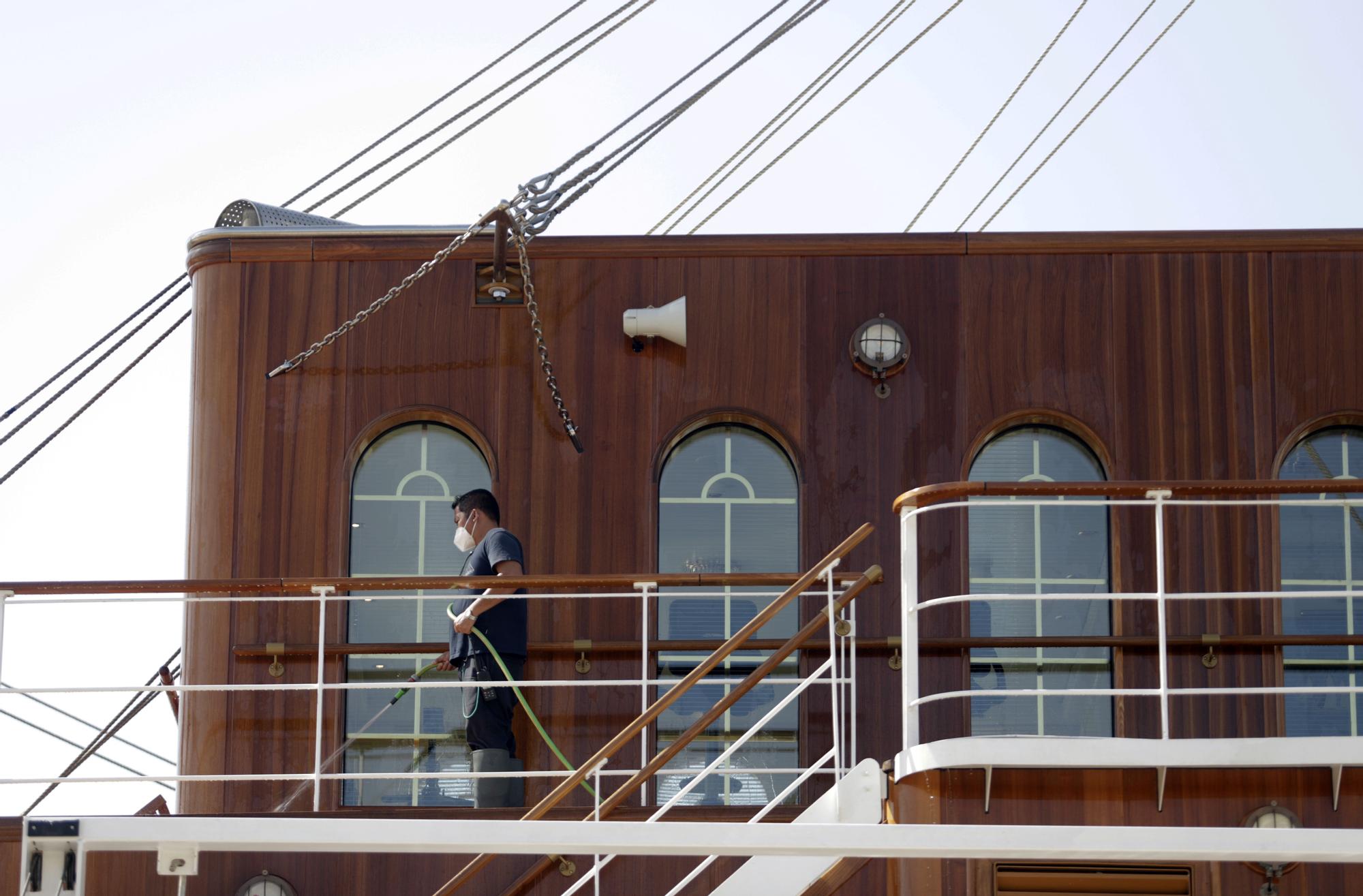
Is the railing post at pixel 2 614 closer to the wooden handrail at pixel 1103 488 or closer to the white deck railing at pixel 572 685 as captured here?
the white deck railing at pixel 572 685

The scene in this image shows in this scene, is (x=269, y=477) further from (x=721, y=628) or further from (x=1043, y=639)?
(x=1043, y=639)

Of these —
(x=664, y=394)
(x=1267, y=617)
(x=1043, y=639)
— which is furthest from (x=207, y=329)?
(x=1267, y=617)

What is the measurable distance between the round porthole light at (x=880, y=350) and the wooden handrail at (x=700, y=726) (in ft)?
5.47

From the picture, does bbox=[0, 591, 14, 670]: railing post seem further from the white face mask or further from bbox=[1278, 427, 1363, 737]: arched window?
bbox=[1278, 427, 1363, 737]: arched window

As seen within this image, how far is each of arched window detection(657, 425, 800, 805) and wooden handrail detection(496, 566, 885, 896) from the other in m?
0.87

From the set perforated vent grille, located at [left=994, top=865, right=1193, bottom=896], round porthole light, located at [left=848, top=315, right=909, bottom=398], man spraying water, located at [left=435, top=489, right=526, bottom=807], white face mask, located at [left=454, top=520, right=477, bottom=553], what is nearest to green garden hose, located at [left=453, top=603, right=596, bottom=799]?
man spraying water, located at [left=435, top=489, right=526, bottom=807]

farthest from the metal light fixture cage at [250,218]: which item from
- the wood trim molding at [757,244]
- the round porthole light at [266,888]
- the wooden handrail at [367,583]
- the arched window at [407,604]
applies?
the round porthole light at [266,888]

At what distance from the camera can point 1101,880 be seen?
6.82 m

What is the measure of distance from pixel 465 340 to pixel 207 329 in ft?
3.92

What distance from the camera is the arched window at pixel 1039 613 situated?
8.42 metres

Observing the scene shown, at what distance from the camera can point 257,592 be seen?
28.0 feet

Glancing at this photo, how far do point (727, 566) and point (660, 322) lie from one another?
3.76ft

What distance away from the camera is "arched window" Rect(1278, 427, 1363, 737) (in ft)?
27.7

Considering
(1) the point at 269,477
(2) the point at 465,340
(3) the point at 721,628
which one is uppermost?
(2) the point at 465,340
